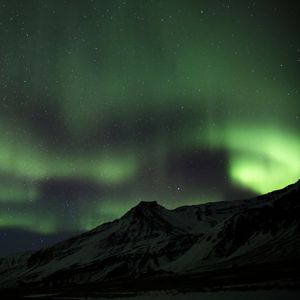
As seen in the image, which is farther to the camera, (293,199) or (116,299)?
(293,199)

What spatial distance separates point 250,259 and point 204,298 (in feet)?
344

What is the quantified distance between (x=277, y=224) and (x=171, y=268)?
164 ft

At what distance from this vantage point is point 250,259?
442ft

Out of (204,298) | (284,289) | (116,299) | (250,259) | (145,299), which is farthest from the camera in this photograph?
(250,259)

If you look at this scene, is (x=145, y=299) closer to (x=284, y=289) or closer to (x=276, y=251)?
(x=284, y=289)

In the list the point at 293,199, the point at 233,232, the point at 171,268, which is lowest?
the point at 171,268

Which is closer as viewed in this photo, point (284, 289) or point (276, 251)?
point (284, 289)

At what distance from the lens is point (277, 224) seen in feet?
551

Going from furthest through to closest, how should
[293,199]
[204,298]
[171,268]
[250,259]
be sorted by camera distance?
[293,199]
[171,268]
[250,259]
[204,298]

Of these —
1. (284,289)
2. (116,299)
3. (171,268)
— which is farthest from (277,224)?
(284,289)

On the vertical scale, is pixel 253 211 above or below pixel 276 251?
above

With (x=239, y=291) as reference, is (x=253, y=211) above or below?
above

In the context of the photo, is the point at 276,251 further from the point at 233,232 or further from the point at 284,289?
the point at 284,289

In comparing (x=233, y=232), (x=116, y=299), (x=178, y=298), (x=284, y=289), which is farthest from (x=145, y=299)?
(x=233, y=232)
